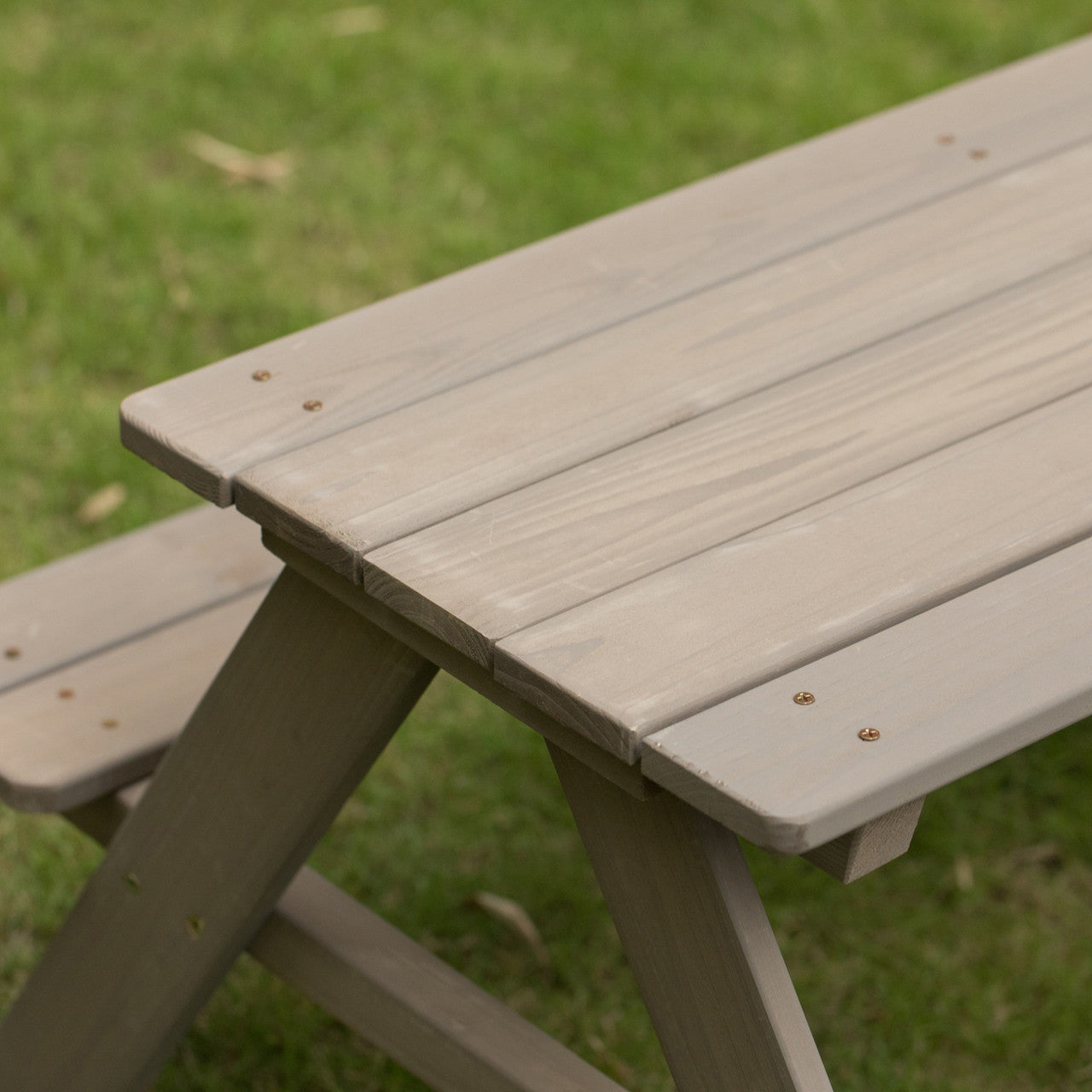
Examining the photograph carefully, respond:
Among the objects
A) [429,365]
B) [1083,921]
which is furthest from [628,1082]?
[429,365]

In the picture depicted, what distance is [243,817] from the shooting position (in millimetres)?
1529

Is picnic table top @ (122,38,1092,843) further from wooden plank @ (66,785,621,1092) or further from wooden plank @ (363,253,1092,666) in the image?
wooden plank @ (66,785,621,1092)

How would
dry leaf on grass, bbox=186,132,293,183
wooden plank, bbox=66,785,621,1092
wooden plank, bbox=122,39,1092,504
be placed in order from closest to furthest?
wooden plank, bbox=122,39,1092,504, wooden plank, bbox=66,785,621,1092, dry leaf on grass, bbox=186,132,293,183

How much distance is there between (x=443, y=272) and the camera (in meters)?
3.29

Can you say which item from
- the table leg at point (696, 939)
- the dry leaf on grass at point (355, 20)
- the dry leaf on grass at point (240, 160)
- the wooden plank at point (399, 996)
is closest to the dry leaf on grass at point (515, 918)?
the wooden plank at point (399, 996)

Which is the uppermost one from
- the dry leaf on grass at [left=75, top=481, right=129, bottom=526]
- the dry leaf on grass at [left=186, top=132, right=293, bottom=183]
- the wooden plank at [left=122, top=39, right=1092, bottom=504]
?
the wooden plank at [left=122, top=39, right=1092, bottom=504]

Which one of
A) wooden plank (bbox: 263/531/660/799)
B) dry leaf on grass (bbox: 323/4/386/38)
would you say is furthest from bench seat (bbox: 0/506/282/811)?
dry leaf on grass (bbox: 323/4/386/38)

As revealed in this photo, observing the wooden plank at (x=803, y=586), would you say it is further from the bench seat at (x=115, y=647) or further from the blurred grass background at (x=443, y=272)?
the blurred grass background at (x=443, y=272)

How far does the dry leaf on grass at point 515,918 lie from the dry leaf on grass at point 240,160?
5.88 ft

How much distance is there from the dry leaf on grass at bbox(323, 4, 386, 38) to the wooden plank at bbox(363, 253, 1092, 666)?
274 cm

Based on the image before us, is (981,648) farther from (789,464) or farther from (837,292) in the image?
(837,292)

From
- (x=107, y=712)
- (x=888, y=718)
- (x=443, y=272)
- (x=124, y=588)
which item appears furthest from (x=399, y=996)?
(x=443, y=272)

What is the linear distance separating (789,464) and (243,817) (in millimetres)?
571

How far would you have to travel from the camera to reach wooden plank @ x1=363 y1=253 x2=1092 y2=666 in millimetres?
1197
